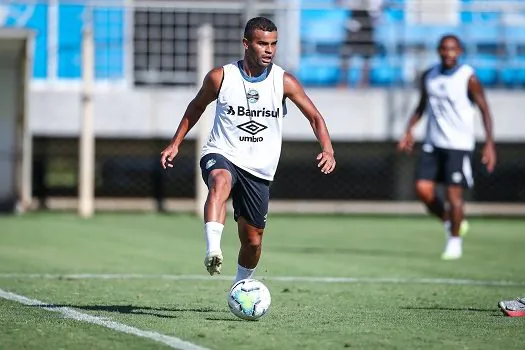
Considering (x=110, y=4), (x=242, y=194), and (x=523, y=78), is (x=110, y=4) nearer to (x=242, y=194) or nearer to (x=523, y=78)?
(x=523, y=78)

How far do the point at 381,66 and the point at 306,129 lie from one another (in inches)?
77.7

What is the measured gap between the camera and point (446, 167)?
14992mm

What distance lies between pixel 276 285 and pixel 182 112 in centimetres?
1167

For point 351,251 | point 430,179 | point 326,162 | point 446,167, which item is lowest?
point 351,251

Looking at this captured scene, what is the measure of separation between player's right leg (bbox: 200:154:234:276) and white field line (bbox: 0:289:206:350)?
2.17ft

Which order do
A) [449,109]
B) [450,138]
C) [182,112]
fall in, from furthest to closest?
1. [182,112]
2. [449,109]
3. [450,138]

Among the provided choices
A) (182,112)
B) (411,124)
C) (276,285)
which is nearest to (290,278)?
(276,285)

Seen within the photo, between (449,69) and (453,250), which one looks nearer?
(453,250)

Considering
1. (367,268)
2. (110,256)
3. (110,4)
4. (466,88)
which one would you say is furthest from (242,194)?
(110,4)

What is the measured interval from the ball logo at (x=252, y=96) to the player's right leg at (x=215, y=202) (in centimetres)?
42

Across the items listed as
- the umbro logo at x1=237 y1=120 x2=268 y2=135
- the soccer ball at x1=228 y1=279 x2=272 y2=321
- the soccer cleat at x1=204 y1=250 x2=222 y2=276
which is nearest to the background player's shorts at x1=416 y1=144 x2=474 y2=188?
the umbro logo at x1=237 y1=120 x2=268 y2=135

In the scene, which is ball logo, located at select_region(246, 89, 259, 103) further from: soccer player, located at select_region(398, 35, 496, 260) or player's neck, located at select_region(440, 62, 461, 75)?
player's neck, located at select_region(440, 62, 461, 75)

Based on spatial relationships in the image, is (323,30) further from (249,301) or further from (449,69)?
(249,301)

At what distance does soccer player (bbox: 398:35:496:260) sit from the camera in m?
14.8
